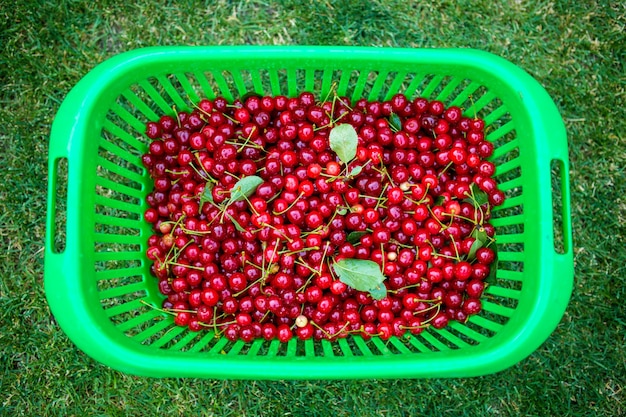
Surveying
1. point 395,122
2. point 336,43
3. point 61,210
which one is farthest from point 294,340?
point 336,43

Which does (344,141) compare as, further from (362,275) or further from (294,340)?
(294,340)

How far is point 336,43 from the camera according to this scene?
239 cm

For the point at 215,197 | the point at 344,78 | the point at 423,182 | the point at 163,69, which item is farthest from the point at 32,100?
the point at 423,182

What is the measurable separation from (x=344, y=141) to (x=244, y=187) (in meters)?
0.36

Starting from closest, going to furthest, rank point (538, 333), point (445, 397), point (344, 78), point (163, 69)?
point (538, 333) < point (163, 69) < point (344, 78) < point (445, 397)

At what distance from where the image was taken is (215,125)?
1978 millimetres

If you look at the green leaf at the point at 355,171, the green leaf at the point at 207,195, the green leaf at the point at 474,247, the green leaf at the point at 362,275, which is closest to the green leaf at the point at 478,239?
the green leaf at the point at 474,247

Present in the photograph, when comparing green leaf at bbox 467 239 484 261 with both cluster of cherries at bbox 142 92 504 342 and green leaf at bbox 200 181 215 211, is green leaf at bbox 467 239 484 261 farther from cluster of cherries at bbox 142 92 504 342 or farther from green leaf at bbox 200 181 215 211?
green leaf at bbox 200 181 215 211

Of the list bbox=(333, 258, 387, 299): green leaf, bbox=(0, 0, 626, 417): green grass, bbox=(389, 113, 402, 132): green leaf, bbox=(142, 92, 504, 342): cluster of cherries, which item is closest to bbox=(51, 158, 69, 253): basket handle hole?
bbox=(0, 0, 626, 417): green grass

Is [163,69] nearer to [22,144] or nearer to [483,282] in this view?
[22,144]

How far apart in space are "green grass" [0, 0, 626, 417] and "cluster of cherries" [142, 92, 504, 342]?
487 mm

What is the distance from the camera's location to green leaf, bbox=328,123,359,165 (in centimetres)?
181

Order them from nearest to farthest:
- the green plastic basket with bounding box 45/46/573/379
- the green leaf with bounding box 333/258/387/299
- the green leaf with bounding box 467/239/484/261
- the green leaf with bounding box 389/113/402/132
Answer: the green plastic basket with bounding box 45/46/573/379 → the green leaf with bounding box 333/258/387/299 → the green leaf with bounding box 467/239/484/261 → the green leaf with bounding box 389/113/402/132

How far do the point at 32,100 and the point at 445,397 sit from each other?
2147mm
